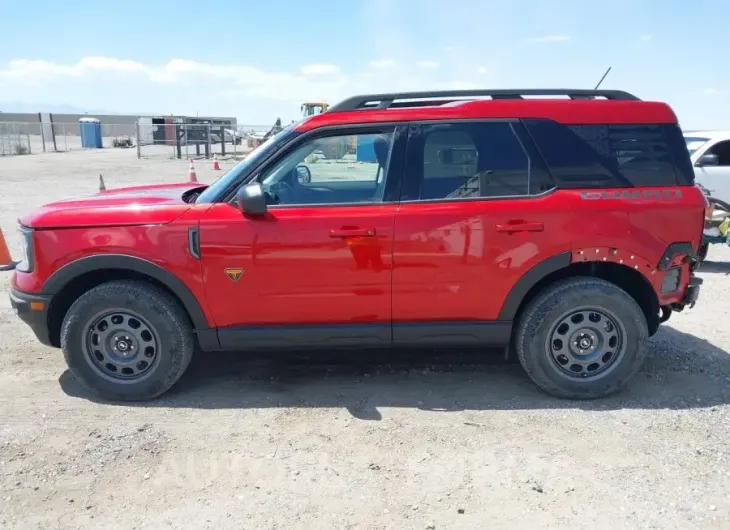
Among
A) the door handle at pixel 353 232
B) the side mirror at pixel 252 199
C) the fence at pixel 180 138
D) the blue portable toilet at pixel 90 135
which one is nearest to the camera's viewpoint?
the side mirror at pixel 252 199

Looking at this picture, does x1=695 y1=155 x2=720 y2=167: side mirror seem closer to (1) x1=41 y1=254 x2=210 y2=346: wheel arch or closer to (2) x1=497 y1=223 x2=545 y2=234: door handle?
(2) x1=497 y1=223 x2=545 y2=234: door handle

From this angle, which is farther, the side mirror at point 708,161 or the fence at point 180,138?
the fence at point 180,138

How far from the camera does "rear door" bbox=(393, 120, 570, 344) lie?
3.80 meters

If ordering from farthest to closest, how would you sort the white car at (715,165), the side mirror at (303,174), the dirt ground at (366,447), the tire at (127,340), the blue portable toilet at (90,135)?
the blue portable toilet at (90,135)
the white car at (715,165)
the side mirror at (303,174)
the tire at (127,340)
the dirt ground at (366,447)

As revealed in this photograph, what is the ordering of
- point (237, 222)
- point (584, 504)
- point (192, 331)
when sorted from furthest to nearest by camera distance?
point (192, 331), point (237, 222), point (584, 504)

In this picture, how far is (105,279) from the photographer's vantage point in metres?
4.07

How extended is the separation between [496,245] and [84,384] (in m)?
2.96

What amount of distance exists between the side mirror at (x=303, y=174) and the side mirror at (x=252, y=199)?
1.29 ft

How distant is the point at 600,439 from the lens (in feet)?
11.6

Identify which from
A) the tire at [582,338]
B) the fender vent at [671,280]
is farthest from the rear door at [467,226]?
the fender vent at [671,280]

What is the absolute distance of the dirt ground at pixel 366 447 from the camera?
289 cm

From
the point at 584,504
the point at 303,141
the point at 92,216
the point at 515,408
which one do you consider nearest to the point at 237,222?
the point at 303,141

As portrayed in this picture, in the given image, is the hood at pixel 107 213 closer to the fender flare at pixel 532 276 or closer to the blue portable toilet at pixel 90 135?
the fender flare at pixel 532 276

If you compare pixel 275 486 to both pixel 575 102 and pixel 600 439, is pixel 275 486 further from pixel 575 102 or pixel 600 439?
pixel 575 102
